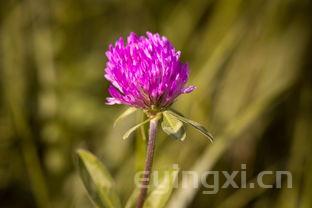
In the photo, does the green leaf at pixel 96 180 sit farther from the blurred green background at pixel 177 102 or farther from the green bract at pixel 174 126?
the blurred green background at pixel 177 102

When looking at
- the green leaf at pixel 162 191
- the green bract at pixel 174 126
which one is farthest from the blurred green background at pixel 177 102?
the green bract at pixel 174 126

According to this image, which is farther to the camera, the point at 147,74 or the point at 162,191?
the point at 162,191

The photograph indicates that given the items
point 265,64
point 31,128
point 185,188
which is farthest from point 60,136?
point 265,64

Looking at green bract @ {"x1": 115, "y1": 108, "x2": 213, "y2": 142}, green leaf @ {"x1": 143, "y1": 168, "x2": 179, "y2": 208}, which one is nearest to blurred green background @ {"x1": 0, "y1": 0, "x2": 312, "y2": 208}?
green leaf @ {"x1": 143, "y1": 168, "x2": 179, "y2": 208}

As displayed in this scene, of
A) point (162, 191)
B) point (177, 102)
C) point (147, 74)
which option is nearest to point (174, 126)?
point (147, 74)

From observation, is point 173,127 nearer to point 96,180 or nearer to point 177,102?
point 96,180

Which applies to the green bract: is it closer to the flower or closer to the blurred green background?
the flower

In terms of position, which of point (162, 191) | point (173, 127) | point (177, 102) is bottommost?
point (162, 191)
